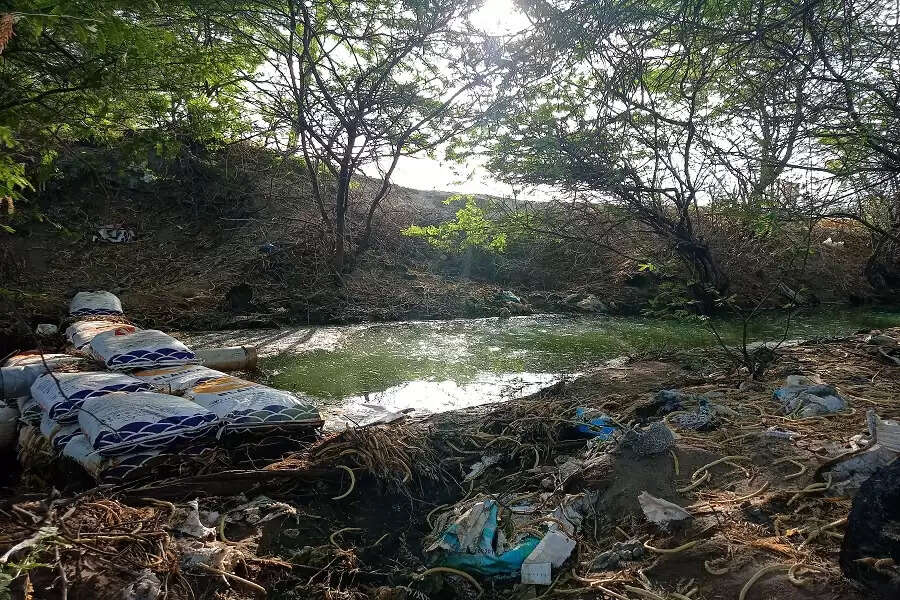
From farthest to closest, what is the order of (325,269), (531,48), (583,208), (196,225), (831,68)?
(196,225), (325,269), (583,208), (831,68), (531,48)

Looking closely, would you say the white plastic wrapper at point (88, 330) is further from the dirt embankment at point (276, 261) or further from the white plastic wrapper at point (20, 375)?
the dirt embankment at point (276, 261)

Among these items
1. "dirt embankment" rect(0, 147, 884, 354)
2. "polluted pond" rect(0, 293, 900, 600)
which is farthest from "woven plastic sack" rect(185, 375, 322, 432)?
"dirt embankment" rect(0, 147, 884, 354)

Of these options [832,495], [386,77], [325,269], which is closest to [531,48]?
[832,495]

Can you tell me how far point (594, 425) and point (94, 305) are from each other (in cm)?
575

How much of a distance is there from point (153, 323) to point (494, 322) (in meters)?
5.11

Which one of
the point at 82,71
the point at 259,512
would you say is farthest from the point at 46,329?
the point at 259,512

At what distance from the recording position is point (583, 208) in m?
8.09

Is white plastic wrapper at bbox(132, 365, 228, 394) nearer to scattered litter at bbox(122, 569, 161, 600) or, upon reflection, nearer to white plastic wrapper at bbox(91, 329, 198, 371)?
white plastic wrapper at bbox(91, 329, 198, 371)

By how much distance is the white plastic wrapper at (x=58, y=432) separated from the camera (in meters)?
2.87

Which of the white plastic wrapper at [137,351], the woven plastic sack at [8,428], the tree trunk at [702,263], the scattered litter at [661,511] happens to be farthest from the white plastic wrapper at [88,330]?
the tree trunk at [702,263]

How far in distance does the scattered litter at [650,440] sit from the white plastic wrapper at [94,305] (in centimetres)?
590

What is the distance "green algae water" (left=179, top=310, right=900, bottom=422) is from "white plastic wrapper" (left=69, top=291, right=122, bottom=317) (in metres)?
0.95

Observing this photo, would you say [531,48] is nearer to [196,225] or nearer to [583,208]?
[583,208]

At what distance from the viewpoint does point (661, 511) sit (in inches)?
86.9
